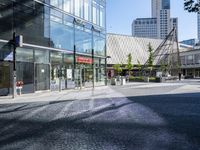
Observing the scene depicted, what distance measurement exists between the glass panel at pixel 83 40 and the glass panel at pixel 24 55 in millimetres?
7555

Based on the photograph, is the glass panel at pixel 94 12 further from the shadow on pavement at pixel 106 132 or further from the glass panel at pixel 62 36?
the shadow on pavement at pixel 106 132

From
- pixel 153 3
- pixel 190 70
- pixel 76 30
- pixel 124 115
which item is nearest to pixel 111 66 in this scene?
pixel 190 70

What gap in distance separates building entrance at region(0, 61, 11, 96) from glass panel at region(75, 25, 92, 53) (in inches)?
401

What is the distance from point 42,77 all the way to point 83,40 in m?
8.39

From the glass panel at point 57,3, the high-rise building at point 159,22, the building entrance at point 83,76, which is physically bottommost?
the building entrance at point 83,76

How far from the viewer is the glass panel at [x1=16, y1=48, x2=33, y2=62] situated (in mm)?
20306

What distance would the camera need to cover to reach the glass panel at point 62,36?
24.6m

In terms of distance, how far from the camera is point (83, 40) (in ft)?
97.5

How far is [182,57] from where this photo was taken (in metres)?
89.4

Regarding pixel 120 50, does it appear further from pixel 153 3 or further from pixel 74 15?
pixel 153 3

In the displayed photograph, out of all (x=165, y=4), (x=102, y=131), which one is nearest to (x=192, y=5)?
(x=102, y=131)

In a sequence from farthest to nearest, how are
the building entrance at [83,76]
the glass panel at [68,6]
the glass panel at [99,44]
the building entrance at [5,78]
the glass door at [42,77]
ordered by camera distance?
the glass panel at [99,44] < the building entrance at [83,76] < the glass panel at [68,6] < the glass door at [42,77] < the building entrance at [5,78]

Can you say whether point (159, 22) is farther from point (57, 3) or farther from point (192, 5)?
→ point (192, 5)

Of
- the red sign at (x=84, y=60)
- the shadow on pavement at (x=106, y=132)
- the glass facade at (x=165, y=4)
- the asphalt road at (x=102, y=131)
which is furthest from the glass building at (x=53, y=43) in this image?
the glass facade at (x=165, y=4)
